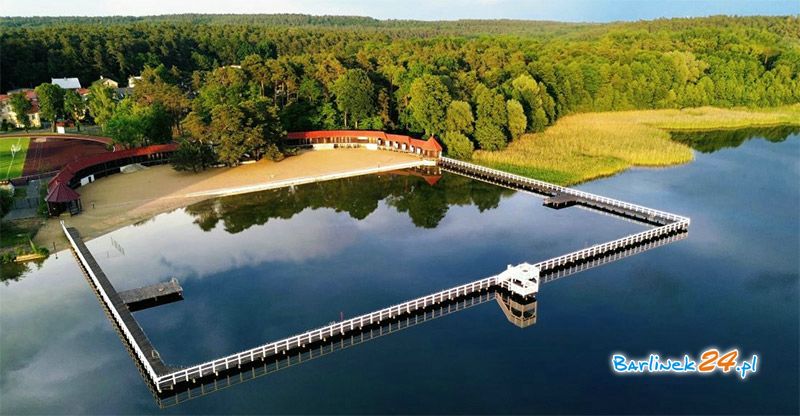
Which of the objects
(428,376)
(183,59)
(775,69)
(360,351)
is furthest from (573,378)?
(183,59)

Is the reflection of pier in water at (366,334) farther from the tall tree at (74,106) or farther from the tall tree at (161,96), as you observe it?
the tall tree at (74,106)

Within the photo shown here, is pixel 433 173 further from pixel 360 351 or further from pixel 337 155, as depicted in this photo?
pixel 360 351

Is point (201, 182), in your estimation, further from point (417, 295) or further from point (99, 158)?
point (417, 295)

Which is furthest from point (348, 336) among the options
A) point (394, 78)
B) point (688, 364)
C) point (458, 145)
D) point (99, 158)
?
point (394, 78)

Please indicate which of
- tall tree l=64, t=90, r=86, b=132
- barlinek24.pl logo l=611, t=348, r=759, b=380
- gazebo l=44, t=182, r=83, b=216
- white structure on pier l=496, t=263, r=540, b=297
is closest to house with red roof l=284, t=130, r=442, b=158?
gazebo l=44, t=182, r=83, b=216

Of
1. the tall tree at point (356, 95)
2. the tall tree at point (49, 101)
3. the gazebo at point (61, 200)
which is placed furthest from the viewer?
the tall tree at point (49, 101)

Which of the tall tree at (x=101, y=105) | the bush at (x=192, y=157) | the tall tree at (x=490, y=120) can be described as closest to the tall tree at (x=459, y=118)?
the tall tree at (x=490, y=120)
